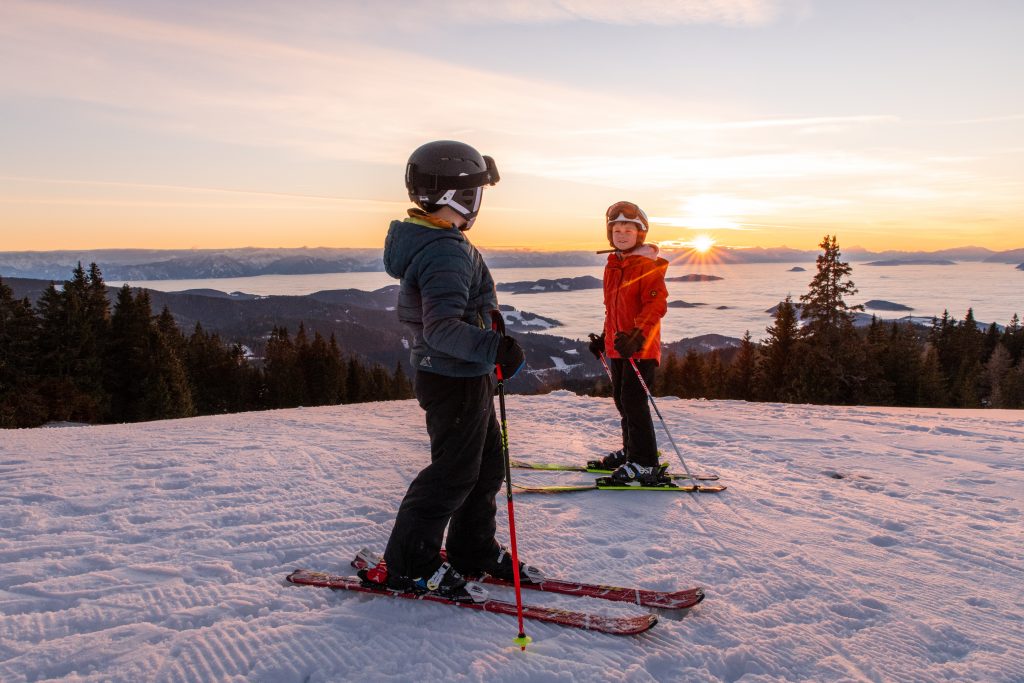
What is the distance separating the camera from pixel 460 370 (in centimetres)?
309

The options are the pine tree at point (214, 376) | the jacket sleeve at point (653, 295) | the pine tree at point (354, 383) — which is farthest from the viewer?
the pine tree at point (354, 383)

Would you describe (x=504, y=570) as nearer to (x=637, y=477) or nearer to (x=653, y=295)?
(x=637, y=477)

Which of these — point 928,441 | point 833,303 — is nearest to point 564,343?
point 833,303

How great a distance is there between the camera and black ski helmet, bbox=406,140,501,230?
308 cm

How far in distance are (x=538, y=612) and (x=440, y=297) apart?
177 cm

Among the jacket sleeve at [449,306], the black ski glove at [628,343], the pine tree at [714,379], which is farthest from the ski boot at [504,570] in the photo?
the pine tree at [714,379]

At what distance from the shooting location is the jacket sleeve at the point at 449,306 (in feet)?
9.30

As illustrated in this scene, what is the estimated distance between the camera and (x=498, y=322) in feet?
10.3

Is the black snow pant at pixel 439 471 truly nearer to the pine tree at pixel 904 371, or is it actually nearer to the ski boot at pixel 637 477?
the ski boot at pixel 637 477

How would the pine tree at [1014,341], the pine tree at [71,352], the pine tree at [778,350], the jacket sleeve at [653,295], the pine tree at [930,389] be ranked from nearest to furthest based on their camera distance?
the jacket sleeve at [653,295] → the pine tree at [71,352] → the pine tree at [930,389] → the pine tree at [778,350] → the pine tree at [1014,341]

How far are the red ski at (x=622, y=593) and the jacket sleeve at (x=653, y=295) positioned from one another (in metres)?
2.60

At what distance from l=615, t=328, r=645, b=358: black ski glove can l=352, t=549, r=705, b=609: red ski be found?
7.31ft

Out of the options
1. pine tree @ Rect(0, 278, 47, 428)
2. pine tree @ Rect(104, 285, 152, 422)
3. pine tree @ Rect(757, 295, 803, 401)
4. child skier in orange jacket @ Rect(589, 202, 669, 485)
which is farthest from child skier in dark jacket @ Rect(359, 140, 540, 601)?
pine tree @ Rect(104, 285, 152, 422)

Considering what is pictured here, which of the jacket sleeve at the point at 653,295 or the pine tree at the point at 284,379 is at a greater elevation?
the jacket sleeve at the point at 653,295
